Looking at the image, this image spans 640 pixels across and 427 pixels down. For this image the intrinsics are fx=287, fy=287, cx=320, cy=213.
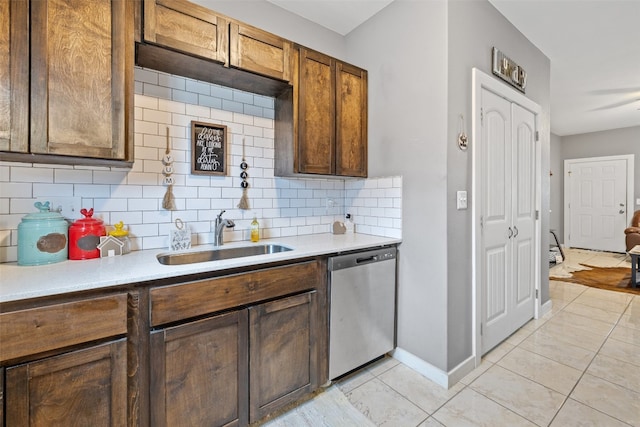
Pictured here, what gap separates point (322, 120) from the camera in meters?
2.19

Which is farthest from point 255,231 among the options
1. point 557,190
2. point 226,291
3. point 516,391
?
point 557,190

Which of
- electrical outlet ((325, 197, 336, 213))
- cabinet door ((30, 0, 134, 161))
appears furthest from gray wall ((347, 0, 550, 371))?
cabinet door ((30, 0, 134, 161))

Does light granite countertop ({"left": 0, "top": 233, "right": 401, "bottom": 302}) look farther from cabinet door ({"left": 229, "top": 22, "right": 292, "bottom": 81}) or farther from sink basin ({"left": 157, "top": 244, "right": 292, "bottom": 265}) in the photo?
cabinet door ({"left": 229, "top": 22, "right": 292, "bottom": 81})

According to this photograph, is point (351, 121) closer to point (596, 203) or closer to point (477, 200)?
point (477, 200)

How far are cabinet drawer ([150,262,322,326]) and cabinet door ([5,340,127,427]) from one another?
0.66 ft

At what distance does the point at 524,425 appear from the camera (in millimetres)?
1573

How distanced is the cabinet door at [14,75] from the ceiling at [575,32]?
1.62 m

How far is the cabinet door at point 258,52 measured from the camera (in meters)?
1.77

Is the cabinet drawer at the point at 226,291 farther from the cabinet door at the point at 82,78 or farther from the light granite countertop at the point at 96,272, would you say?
the cabinet door at the point at 82,78

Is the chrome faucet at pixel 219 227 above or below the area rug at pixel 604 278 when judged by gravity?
above

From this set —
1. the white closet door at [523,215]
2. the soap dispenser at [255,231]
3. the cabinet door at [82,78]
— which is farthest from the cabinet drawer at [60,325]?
the white closet door at [523,215]

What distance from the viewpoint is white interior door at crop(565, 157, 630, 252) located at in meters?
6.06

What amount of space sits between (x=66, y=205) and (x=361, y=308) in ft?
6.10

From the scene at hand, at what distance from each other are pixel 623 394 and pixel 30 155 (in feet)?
11.5
